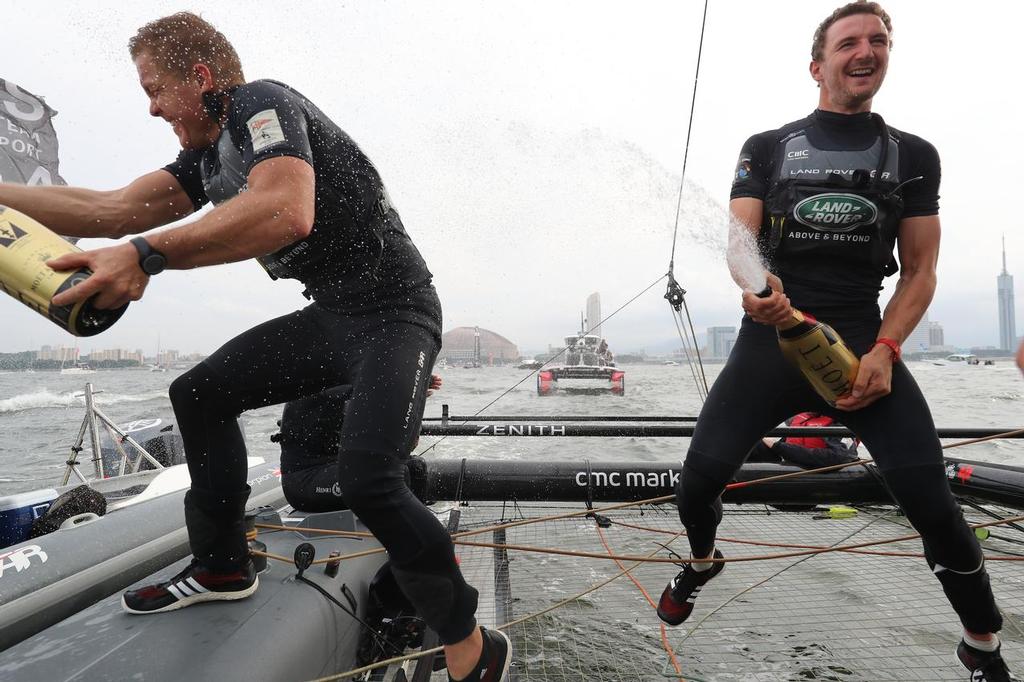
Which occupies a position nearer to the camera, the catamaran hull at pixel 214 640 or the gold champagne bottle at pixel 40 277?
the gold champagne bottle at pixel 40 277

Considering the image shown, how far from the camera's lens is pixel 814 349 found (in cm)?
178

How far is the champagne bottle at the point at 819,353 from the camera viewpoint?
1761mm

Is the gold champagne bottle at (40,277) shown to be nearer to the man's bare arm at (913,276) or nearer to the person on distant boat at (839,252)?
the person on distant boat at (839,252)

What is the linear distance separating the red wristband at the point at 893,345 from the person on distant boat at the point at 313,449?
1902 millimetres

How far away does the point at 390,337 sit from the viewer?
5.86ft

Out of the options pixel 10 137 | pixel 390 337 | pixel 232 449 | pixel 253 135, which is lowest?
pixel 232 449

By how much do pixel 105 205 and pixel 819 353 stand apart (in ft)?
7.85

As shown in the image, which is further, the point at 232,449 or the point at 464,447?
the point at 464,447

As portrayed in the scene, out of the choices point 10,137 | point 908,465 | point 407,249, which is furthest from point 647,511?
point 10,137

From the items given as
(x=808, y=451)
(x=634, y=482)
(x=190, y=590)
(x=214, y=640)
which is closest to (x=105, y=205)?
(x=190, y=590)

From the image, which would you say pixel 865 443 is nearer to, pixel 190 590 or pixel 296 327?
pixel 296 327

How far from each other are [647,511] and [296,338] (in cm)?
366

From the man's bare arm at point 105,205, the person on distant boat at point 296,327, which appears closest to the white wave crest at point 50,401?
the man's bare arm at point 105,205

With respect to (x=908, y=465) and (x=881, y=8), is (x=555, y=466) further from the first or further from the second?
(x=881, y=8)
